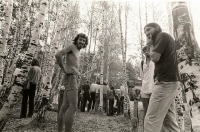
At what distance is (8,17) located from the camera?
22.8ft

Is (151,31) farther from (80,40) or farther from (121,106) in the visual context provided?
(121,106)

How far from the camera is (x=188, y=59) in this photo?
→ 2285 millimetres

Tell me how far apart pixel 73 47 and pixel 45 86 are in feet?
7.79

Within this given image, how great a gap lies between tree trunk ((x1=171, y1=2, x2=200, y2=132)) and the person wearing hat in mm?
Answer: 117

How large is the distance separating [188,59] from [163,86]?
503 mm

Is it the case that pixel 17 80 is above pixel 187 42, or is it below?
below

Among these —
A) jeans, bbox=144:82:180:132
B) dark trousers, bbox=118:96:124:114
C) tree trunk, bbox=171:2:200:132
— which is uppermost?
A: tree trunk, bbox=171:2:200:132

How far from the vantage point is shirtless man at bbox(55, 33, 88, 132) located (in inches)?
111

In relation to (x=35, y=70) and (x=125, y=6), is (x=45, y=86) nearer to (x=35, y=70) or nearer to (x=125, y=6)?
(x=35, y=70)

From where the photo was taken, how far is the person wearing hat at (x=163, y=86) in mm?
2338

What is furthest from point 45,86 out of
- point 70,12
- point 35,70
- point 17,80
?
point 70,12

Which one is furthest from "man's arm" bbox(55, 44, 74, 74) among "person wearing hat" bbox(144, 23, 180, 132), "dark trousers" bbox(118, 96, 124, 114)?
"dark trousers" bbox(118, 96, 124, 114)

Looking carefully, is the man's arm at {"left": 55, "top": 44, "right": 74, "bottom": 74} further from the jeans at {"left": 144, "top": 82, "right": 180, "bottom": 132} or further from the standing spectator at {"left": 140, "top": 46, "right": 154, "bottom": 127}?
the standing spectator at {"left": 140, "top": 46, "right": 154, "bottom": 127}

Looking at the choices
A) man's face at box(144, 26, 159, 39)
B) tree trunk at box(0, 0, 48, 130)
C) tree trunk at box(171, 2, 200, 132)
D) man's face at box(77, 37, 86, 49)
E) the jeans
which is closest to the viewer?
tree trunk at box(171, 2, 200, 132)
